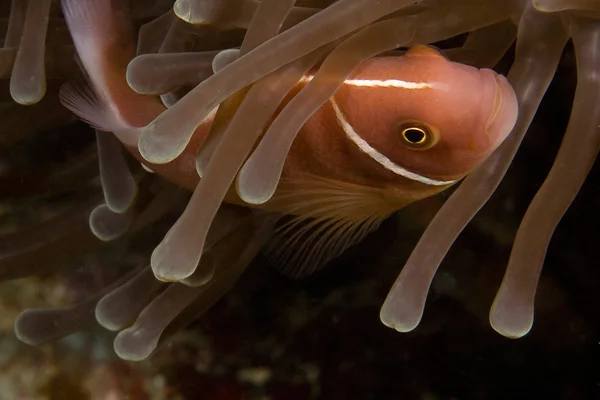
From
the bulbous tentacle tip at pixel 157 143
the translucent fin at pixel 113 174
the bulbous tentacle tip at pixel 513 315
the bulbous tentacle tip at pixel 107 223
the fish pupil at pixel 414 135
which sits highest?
the fish pupil at pixel 414 135

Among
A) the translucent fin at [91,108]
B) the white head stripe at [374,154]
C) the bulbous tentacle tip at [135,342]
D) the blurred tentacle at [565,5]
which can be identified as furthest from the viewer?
the bulbous tentacle tip at [135,342]

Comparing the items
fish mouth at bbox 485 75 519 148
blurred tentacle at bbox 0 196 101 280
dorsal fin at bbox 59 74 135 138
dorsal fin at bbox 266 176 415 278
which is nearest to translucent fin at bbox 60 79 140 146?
dorsal fin at bbox 59 74 135 138

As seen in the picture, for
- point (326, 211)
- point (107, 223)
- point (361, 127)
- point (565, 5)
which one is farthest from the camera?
point (107, 223)

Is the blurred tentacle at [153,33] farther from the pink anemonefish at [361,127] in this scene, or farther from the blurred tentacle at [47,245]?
the blurred tentacle at [47,245]

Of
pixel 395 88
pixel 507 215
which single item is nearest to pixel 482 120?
pixel 395 88

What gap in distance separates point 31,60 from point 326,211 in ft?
1.68

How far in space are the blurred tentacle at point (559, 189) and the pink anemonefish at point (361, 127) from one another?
92mm

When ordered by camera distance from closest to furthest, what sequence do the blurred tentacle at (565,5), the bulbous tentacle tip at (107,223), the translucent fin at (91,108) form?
the blurred tentacle at (565,5)
the translucent fin at (91,108)
the bulbous tentacle tip at (107,223)

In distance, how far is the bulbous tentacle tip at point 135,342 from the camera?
1086 mm

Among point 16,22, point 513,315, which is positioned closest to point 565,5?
point 513,315

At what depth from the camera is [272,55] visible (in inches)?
30.3

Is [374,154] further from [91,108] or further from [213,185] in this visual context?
[91,108]

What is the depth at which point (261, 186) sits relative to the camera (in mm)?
783

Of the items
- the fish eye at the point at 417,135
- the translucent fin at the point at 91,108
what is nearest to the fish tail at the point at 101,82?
the translucent fin at the point at 91,108
